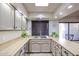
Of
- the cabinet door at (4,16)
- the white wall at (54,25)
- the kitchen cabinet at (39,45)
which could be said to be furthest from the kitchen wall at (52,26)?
the cabinet door at (4,16)

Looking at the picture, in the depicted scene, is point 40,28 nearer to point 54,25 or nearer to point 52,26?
point 52,26

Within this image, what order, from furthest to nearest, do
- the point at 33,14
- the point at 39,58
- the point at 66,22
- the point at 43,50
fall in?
1. the point at 66,22
2. the point at 33,14
3. the point at 43,50
4. the point at 39,58

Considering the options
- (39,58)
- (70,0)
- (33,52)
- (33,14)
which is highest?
(33,14)

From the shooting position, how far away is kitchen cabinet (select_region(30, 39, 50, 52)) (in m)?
5.90

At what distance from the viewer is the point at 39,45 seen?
5926 millimetres

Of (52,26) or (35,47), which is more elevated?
(52,26)

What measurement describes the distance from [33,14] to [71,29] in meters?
2.61

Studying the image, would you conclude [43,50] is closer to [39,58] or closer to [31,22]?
[31,22]

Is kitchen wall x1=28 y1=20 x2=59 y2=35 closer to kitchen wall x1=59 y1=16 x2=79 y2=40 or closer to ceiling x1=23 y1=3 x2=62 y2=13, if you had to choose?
kitchen wall x1=59 y1=16 x2=79 y2=40

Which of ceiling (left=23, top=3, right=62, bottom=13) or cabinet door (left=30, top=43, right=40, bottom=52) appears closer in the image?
ceiling (left=23, top=3, right=62, bottom=13)

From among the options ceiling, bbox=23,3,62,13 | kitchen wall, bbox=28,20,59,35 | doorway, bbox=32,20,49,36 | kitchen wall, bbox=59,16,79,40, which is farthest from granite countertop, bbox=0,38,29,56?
kitchen wall, bbox=59,16,79,40

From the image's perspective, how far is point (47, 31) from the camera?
8367 mm

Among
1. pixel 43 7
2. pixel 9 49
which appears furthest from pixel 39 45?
pixel 9 49

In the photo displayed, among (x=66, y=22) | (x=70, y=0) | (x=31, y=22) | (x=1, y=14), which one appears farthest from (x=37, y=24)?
(x=70, y=0)
